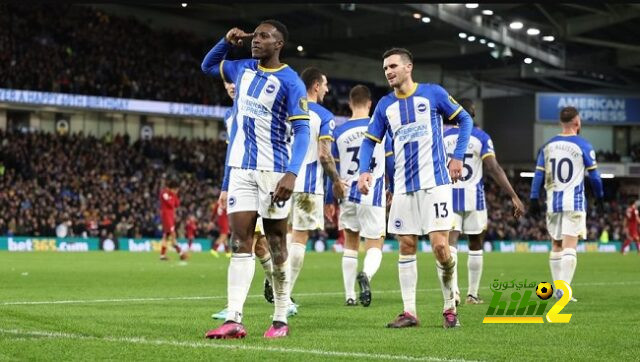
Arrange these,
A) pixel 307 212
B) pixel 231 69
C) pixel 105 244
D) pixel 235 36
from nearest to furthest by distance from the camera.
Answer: pixel 235 36 → pixel 231 69 → pixel 307 212 → pixel 105 244

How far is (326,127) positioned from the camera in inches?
441

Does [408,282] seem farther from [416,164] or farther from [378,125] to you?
[378,125]

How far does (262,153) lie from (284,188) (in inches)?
21.3

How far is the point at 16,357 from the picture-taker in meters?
6.48

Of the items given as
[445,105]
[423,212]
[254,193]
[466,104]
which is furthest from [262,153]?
[466,104]

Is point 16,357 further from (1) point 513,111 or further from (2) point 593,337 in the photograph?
(1) point 513,111

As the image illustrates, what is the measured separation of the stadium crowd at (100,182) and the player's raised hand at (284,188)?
31289mm

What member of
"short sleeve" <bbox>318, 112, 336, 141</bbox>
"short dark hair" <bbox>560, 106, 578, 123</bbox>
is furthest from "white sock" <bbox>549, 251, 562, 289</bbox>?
"short sleeve" <bbox>318, 112, 336, 141</bbox>

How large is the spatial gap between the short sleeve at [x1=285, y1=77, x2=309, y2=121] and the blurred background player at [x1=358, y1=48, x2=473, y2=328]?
1449mm

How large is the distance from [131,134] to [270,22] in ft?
147

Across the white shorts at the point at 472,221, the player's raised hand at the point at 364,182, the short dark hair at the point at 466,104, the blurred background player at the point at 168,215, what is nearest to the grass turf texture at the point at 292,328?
the white shorts at the point at 472,221

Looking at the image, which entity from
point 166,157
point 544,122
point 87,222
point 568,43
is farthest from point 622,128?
point 87,222

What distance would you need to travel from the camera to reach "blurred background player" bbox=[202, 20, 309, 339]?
25.9ft

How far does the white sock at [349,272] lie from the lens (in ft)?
40.3
